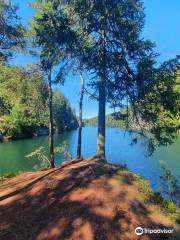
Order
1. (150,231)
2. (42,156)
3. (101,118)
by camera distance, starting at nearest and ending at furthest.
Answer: (150,231), (101,118), (42,156)

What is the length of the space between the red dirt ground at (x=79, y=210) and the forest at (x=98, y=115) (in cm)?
3

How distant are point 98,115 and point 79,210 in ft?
30.0

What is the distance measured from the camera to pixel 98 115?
19594 millimetres

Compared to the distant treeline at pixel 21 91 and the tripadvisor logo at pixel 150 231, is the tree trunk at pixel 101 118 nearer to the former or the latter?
the distant treeline at pixel 21 91

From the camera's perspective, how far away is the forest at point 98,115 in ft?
34.7

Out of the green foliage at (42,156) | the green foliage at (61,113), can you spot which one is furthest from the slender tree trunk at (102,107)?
the green foliage at (61,113)

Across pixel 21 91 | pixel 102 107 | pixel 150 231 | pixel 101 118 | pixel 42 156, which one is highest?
pixel 21 91

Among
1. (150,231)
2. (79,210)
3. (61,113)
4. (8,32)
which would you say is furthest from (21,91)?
(61,113)

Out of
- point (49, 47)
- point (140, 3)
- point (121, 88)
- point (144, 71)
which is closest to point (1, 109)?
point (49, 47)

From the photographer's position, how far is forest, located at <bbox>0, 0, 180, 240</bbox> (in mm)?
10578

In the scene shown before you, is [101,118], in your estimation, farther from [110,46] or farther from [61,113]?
[61,113]

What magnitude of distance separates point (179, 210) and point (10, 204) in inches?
222

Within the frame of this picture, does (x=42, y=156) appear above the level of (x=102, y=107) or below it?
below

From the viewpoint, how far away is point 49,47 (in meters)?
19.3
